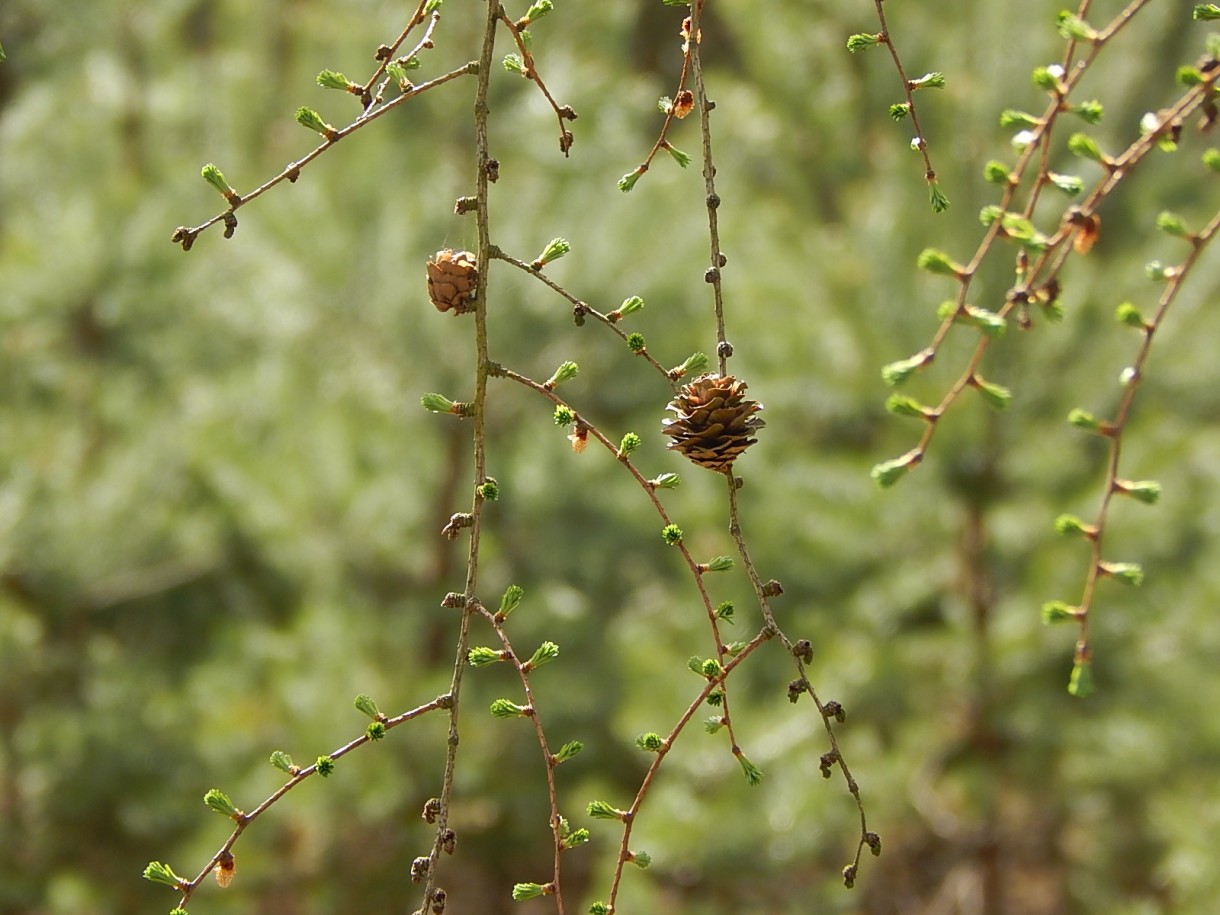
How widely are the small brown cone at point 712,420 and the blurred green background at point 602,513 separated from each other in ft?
3.54

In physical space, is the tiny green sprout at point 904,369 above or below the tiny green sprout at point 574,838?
above

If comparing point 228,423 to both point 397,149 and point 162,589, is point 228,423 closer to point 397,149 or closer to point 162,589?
point 162,589

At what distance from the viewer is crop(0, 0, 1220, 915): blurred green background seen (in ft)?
5.00

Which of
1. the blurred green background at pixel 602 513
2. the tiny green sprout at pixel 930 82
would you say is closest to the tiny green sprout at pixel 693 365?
the tiny green sprout at pixel 930 82

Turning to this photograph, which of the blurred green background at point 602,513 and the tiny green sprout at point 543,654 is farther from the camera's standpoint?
the blurred green background at point 602,513

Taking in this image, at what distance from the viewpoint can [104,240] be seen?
1766mm

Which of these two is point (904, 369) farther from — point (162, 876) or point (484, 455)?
point (162, 876)

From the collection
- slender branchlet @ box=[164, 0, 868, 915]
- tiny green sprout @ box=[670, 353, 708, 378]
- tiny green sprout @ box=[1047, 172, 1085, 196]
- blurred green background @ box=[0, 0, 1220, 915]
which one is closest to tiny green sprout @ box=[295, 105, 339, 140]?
slender branchlet @ box=[164, 0, 868, 915]

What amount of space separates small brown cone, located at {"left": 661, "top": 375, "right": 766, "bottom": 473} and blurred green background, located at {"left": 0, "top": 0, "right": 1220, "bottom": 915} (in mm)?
1078

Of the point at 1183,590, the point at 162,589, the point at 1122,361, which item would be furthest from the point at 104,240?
the point at 1183,590

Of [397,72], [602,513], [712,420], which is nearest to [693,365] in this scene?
[712,420]

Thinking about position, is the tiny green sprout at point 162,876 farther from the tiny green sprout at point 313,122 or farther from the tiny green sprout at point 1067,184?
the tiny green sprout at point 1067,184

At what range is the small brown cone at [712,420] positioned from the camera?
1.39 ft

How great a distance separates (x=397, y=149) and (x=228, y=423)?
42 centimetres
